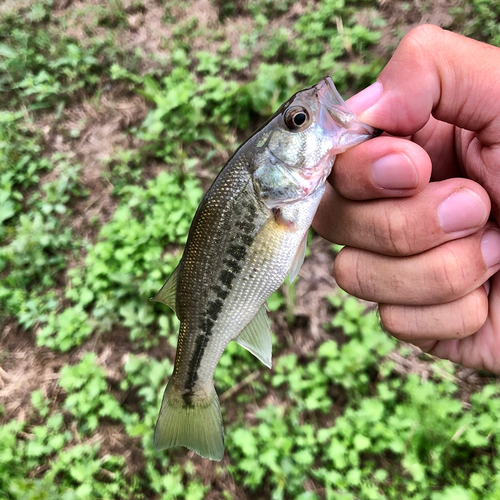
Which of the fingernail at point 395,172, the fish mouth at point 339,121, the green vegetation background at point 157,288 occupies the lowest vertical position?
the green vegetation background at point 157,288

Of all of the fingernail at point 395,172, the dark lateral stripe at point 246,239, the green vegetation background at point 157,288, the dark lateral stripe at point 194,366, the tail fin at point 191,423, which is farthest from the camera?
the green vegetation background at point 157,288

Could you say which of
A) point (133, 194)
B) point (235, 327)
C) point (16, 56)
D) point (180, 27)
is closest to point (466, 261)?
point (235, 327)

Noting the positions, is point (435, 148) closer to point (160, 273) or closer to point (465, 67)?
point (465, 67)

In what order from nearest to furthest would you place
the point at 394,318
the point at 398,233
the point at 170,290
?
1. the point at 398,233
2. the point at 394,318
3. the point at 170,290

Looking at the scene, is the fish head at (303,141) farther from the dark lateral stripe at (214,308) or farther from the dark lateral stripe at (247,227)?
the dark lateral stripe at (214,308)

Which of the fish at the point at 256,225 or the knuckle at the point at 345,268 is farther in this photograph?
the knuckle at the point at 345,268

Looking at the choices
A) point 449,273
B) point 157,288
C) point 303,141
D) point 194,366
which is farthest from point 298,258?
point 157,288

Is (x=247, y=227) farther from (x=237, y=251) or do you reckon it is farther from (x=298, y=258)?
(x=298, y=258)

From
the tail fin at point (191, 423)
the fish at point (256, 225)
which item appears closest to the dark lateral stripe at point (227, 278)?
the fish at point (256, 225)
